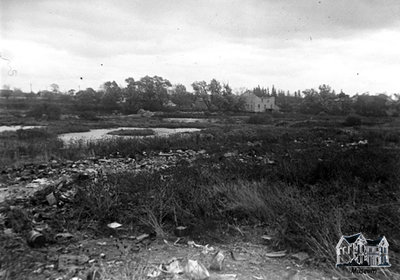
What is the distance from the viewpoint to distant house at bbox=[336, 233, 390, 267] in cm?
307

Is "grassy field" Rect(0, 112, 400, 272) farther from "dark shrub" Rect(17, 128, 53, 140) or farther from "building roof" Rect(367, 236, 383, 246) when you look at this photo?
"dark shrub" Rect(17, 128, 53, 140)

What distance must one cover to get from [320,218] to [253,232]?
0.93 m

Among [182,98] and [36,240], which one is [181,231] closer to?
[36,240]

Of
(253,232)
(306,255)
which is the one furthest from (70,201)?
(306,255)

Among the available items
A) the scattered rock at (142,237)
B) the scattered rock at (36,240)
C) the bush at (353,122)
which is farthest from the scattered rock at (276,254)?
the bush at (353,122)

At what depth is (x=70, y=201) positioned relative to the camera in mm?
5102

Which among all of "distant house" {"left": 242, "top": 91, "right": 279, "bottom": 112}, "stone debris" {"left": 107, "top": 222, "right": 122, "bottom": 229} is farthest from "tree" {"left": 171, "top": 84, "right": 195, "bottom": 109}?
"stone debris" {"left": 107, "top": 222, "right": 122, "bottom": 229}

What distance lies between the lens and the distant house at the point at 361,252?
3074mm

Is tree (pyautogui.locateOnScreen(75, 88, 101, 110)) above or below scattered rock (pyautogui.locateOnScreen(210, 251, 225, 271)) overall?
above

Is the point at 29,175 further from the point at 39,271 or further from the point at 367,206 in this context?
the point at 367,206

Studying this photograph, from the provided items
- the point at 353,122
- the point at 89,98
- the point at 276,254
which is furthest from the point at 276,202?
the point at 89,98

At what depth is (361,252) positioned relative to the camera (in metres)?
3.14

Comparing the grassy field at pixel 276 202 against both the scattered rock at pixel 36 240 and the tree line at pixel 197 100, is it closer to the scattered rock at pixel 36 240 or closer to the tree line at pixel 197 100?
the scattered rock at pixel 36 240

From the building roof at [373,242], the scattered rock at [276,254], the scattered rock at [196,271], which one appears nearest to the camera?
the scattered rock at [196,271]
